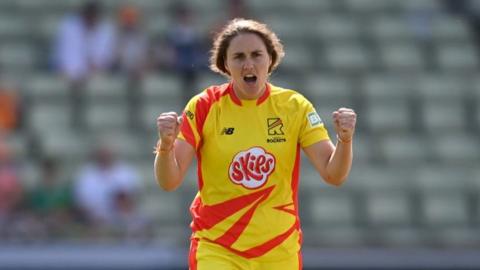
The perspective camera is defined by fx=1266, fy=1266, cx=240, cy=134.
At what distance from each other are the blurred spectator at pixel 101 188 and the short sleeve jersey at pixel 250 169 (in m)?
5.61

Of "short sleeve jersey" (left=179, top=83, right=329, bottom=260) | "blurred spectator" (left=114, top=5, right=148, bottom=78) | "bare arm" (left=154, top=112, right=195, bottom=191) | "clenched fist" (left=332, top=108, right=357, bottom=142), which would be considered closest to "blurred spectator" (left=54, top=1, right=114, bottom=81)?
"blurred spectator" (left=114, top=5, right=148, bottom=78)

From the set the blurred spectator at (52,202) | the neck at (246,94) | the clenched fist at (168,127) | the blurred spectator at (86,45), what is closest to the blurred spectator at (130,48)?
the blurred spectator at (86,45)

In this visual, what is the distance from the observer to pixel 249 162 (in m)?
6.32

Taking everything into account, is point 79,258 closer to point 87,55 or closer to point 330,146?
point 87,55

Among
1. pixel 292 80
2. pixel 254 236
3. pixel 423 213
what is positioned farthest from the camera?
pixel 292 80

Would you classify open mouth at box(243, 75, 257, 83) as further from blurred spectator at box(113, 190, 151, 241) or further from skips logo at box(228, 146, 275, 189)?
blurred spectator at box(113, 190, 151, 241)

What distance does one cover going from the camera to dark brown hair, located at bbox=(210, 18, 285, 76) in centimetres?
638

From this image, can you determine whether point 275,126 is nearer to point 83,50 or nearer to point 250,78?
point 250,78

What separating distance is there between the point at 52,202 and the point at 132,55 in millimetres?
2476

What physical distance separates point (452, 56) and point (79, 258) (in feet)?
20.1

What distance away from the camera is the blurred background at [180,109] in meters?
11.6

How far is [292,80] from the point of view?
14320 mm

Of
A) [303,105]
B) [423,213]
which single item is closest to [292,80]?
[423,213]

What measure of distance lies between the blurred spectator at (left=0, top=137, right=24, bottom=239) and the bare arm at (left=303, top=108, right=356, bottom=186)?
19.2 feet
